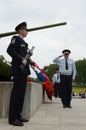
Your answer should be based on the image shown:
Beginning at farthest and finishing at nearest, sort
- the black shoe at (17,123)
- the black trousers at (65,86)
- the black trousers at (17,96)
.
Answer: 1. the black trousers at (65,86)
2. the black trousers at (17,96)
3. the black shoe at (17,123)

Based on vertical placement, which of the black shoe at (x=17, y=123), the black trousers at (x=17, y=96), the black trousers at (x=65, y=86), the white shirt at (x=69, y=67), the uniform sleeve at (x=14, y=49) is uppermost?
the white shirt at (x=69, y=67)

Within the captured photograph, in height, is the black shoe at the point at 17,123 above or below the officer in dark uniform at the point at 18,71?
below

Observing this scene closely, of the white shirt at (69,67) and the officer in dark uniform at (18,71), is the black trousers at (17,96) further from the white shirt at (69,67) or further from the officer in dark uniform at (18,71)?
the white shirt at (69,67)

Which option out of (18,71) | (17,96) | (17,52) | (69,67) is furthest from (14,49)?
(69,67)

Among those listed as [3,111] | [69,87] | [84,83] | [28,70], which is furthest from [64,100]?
[84,83]

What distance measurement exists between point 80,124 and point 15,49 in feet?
5.97

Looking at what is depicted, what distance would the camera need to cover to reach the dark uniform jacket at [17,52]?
8.05 m

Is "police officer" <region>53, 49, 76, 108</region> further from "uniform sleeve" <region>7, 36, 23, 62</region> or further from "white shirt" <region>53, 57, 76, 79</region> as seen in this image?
"uniform sleeve" <region>7, 36, 23, 62</region>

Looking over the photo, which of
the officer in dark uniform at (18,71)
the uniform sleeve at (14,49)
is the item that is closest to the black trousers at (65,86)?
the officer in dark uniform at (18,71)

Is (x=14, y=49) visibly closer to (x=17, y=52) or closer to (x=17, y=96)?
(x=17, y=52)

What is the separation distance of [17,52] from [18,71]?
339mm

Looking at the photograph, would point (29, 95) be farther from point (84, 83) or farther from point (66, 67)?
point (84, 83)

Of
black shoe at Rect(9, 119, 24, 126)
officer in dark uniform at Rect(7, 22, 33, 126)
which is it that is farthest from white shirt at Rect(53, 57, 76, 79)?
black shoe at Rect(9, 119, 24, 126)

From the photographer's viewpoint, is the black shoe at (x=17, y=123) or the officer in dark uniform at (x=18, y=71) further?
the officer in dark uniform at (x=18, y=71)
